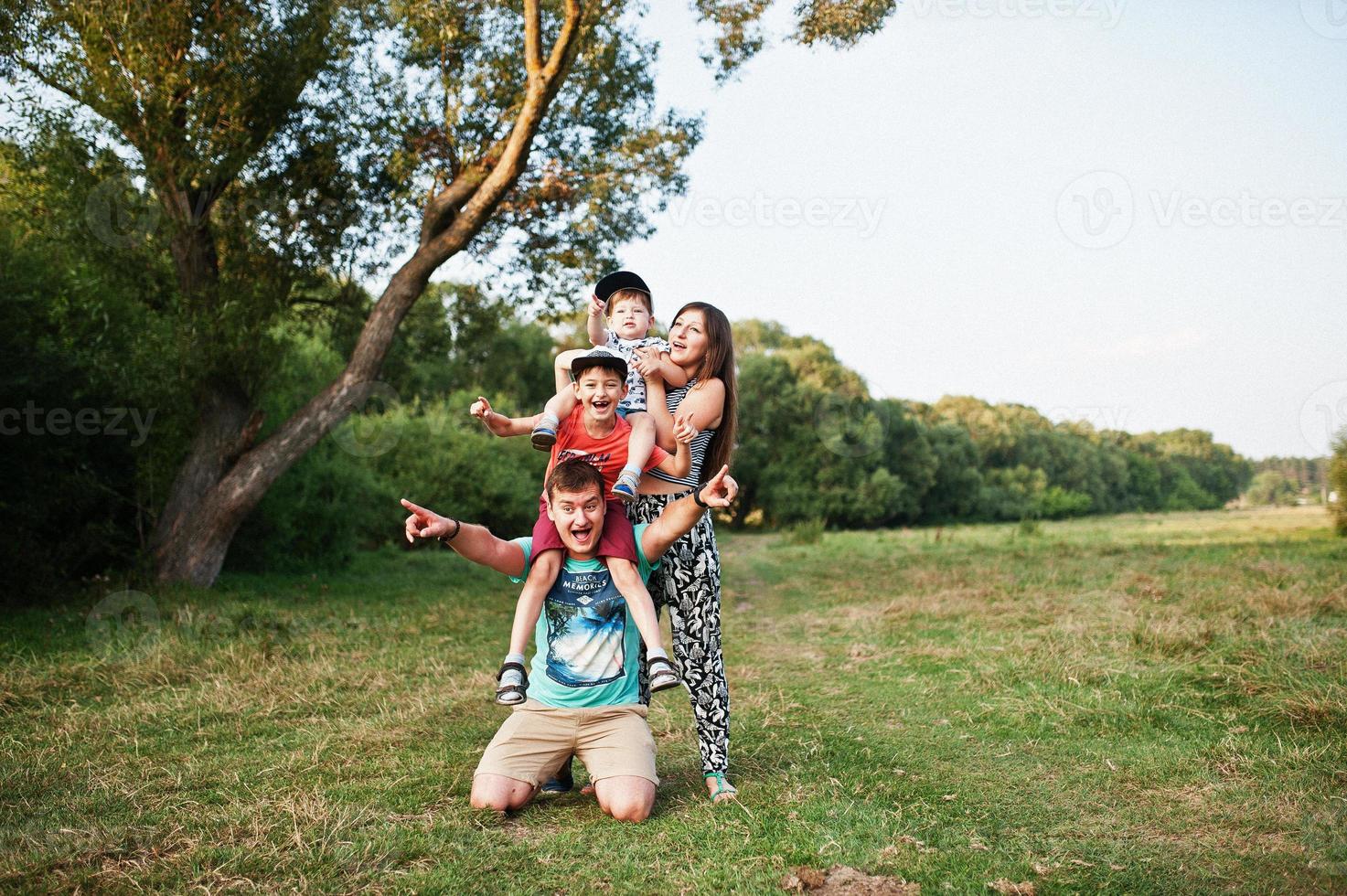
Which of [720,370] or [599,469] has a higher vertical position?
[720,370]

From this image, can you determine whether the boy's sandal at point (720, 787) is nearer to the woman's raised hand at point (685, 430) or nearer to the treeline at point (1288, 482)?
the woman's raised hand at point (685, 430)

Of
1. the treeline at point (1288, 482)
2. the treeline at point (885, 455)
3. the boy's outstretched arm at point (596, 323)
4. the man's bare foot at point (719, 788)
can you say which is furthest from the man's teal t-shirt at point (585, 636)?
the treeline at point (885, 455)

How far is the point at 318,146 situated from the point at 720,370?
9929 millimetres

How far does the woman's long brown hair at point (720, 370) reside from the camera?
4.24m

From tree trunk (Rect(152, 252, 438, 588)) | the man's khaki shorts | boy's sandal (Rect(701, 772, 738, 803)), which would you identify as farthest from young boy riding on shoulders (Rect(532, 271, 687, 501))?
tree trunk (Rect(152, 252, 438, 588))

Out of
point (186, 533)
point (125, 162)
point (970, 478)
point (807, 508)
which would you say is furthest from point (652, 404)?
point (970, 478)

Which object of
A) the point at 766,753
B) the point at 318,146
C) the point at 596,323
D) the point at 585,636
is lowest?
the point at 766,753

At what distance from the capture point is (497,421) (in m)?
4.12

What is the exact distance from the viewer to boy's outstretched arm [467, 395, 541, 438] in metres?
3.89

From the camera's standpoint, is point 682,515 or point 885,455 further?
point 885,455

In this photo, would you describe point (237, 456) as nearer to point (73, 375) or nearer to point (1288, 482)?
point (73, 375)

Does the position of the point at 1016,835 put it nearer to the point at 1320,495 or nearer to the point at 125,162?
the point at 125,162

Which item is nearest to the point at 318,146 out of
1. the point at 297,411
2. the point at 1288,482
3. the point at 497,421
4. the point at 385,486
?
the point at 297,411

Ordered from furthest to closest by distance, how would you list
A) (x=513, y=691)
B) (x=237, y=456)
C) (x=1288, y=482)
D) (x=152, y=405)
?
(x=1288, y=482) → (x=237, y=456) → (x=152, y=405) → (x=513, y=691)
